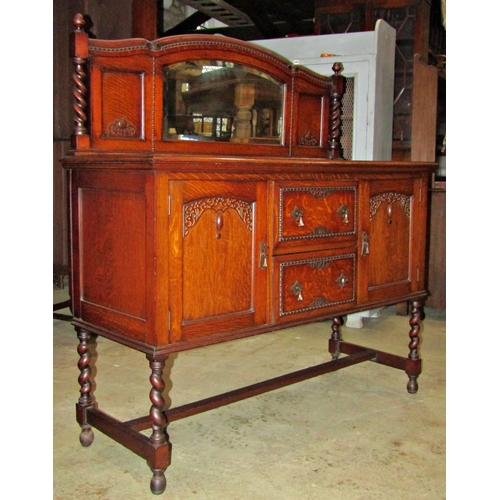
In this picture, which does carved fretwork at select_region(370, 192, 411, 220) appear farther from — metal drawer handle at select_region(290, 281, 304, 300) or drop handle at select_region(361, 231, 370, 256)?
metal drawer handle at select_region(290, 281, 304, 300)

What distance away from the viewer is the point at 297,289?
8.23 ft

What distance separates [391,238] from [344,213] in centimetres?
43

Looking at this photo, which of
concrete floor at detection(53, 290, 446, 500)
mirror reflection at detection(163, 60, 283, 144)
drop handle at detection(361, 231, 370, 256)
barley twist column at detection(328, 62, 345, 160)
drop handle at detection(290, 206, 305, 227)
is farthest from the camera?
barley twist column at detection(328, 62, 345, 160)

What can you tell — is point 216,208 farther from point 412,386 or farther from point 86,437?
point 412,386

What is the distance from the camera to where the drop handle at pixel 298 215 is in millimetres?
2443

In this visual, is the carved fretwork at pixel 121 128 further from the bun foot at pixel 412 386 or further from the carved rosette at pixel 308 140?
the bun foot at pixel 412 386

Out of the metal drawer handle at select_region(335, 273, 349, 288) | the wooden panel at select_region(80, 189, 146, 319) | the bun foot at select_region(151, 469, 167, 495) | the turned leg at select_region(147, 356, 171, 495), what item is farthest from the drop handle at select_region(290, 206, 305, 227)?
the bun foot at select_region(151, 469, 167, 495)

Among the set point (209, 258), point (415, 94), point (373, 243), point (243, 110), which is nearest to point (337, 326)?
point (373, 243)

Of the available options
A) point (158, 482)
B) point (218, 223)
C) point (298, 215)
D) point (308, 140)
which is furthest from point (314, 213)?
point (158, 482)

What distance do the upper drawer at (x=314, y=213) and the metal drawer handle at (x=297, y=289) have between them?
163 millimetres

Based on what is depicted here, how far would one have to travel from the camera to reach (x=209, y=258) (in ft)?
7.14

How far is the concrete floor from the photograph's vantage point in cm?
221

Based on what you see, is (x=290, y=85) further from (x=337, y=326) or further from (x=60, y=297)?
(x=60, y=297)

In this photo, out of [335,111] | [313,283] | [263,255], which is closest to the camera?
[263,255]
